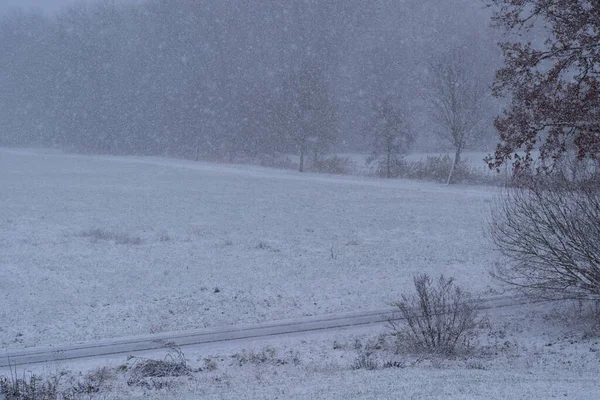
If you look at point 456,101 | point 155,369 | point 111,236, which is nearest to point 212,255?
point 111,236

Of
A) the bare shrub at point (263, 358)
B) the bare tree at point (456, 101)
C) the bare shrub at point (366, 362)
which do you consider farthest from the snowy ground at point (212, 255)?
the bare tree at point (456, 101)

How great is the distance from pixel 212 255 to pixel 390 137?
91.4 feet

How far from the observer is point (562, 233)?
9688mm

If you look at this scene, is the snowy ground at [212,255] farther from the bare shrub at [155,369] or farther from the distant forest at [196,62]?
the distant forest at [196,62]

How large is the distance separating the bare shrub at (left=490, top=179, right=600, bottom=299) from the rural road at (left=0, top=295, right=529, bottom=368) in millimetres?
2065

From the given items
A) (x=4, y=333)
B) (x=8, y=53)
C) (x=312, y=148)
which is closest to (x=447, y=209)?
(x=4, y=333)

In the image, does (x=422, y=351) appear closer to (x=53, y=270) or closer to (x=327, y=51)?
(x=53, y=270)

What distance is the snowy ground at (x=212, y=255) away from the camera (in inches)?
477

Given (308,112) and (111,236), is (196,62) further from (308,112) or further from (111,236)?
(111,236)

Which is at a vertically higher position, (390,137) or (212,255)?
(390,137)

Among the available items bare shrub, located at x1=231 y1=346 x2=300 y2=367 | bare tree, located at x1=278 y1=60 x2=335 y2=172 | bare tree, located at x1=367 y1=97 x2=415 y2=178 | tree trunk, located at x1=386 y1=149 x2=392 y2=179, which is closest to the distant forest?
bare tree, located at x1=278 y1=60 x2=335 y2=172

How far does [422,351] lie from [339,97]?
79124 millimetres

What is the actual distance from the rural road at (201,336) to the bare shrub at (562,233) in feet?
6.78

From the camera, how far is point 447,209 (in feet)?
84.5
